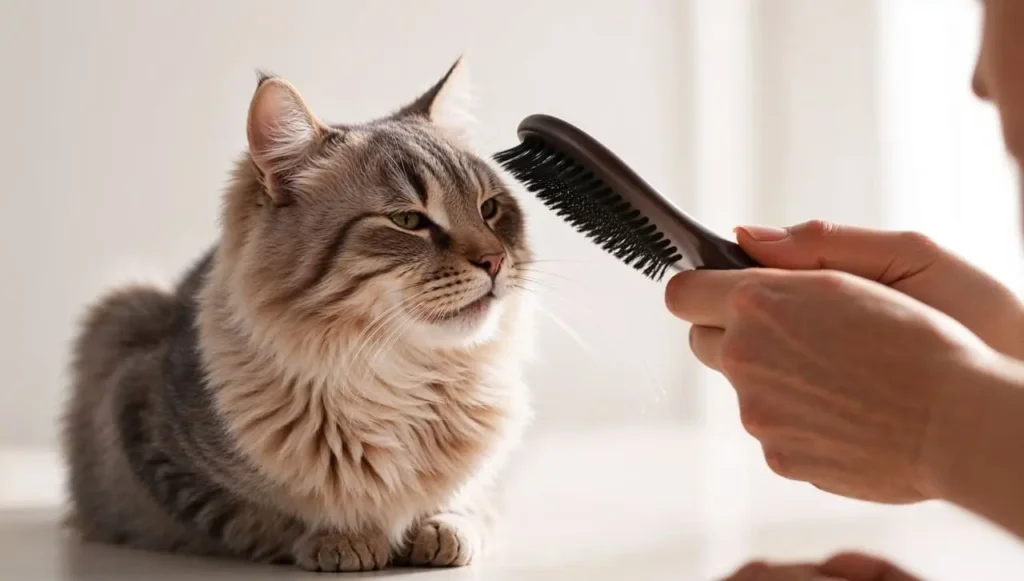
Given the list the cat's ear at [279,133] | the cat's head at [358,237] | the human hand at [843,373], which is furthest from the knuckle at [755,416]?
the cat's ear at [279,133]

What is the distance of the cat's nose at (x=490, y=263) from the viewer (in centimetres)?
139

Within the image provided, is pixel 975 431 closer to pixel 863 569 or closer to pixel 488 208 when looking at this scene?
pixel 863 569

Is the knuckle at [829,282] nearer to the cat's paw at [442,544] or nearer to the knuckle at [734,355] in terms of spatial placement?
the knuckle at [734,355]

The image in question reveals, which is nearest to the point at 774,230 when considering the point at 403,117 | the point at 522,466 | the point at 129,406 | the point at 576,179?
the point at 576,179

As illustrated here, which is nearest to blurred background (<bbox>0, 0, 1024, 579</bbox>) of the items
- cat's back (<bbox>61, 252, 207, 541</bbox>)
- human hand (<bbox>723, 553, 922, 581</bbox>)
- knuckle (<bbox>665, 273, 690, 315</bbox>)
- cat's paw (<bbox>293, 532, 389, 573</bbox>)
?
cat's back (<bbox>61, 252, 207, 541</bbox>)

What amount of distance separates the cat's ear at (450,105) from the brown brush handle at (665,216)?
2.09 feet

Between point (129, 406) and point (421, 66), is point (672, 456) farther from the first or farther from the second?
point (129, 406)

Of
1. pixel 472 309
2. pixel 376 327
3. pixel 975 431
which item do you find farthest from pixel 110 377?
pixel 975 431

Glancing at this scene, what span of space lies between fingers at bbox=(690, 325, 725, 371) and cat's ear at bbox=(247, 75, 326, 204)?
0.64 m

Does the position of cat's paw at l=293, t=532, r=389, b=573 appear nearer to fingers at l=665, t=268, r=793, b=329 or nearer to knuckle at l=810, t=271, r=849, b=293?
fingers at l=665, t=268, r=793, b=329

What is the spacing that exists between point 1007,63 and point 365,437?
37.3 inches

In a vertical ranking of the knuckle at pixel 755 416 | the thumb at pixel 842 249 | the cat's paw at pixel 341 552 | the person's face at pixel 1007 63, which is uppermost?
the person's face at pixel 1007 63

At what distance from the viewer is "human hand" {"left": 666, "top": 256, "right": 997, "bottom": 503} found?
80cm

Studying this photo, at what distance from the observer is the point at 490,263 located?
55.1 inches
